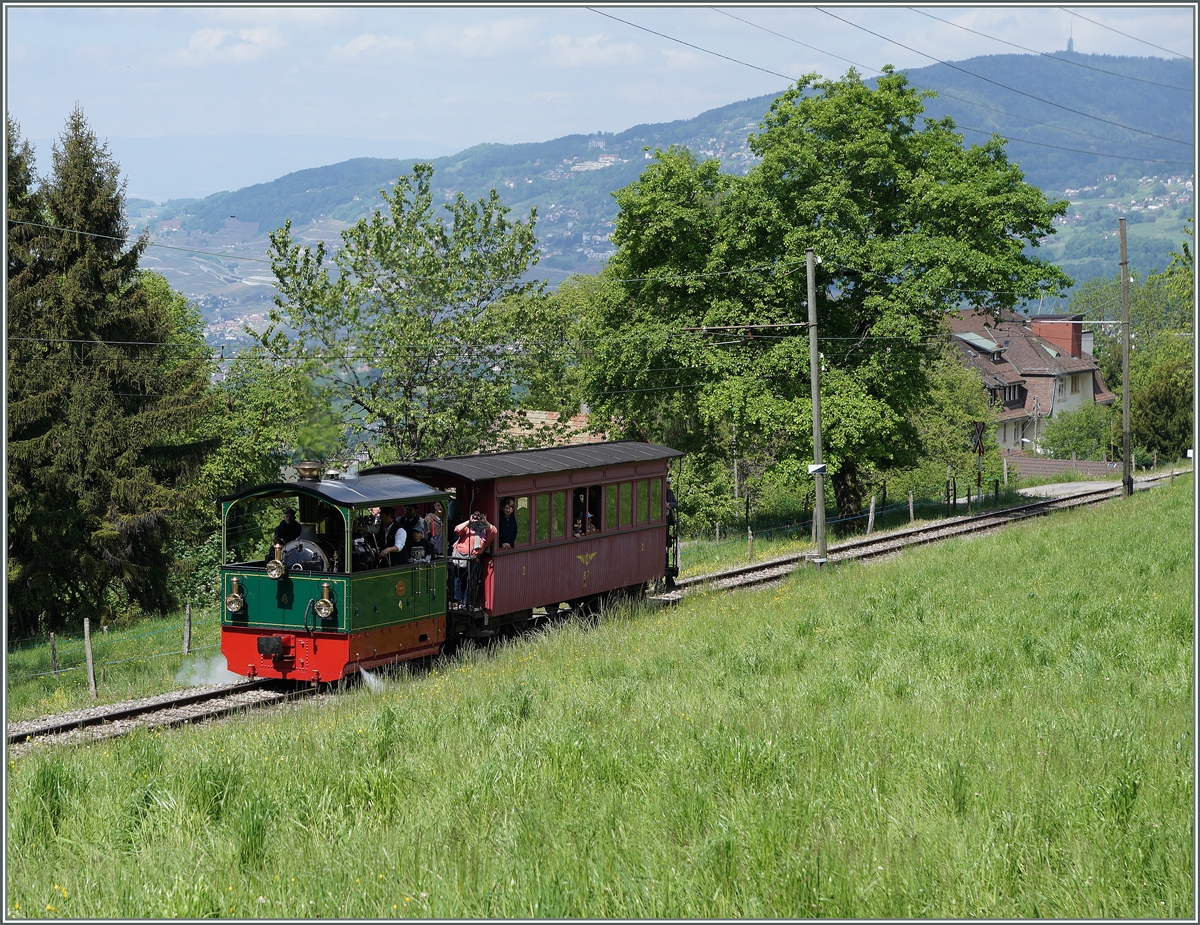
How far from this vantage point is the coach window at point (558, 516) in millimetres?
19031

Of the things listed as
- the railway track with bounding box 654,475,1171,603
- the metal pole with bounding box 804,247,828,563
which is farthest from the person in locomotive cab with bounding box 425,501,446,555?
the metal pole with bounding box 804,247,828,563

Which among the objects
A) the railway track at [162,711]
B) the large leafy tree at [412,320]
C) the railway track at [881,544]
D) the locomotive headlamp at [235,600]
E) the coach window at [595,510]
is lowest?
the railway track at [881,544]

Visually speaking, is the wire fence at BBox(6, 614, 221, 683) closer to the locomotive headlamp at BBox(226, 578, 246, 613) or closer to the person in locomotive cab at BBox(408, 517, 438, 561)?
the locomotive headlamp at BBox(226, 578, 246, 613)

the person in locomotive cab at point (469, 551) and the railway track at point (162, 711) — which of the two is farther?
the person in locomotive cab at point (469, 551)

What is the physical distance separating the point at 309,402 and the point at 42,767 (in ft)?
28.0

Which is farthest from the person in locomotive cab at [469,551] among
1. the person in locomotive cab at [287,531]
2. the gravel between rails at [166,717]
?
the gravel between rails at [166,717]

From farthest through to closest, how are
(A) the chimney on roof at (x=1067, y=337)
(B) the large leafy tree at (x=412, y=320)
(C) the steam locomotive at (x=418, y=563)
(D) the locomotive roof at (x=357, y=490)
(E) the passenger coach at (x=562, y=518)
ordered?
(A) the chimney on roof at (x=1067, y=337) < (B) the large leafy tree at (x=412, y=320) < (E) the passenger coach at (x=562, y=518) < (C) the steam locomotive at (x=418, y=563) < (D) the locomotive roof at (x=357, y=490)

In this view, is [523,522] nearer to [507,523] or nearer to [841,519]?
[507,523]

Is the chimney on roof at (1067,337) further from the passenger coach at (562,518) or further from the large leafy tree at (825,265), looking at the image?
the passenger coach at (562,518)

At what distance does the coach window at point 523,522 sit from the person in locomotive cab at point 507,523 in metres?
0.28

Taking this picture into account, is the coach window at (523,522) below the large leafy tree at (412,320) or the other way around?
below

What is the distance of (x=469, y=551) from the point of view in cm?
1719

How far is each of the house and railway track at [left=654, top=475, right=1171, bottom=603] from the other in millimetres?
48211

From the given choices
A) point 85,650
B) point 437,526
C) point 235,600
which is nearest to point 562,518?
point 437,526
